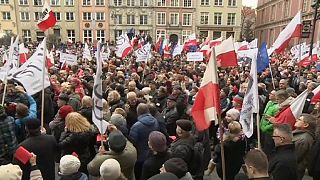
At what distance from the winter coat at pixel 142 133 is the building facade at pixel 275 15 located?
1478 inches

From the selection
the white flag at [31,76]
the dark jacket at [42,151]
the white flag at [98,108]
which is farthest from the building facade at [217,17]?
the dark jacket at [42,151]

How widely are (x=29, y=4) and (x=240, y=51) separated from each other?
188ft

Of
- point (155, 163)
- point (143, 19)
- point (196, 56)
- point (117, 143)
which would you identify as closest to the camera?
point (117, 143)

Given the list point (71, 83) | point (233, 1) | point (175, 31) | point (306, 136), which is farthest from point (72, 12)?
point (306, 136)

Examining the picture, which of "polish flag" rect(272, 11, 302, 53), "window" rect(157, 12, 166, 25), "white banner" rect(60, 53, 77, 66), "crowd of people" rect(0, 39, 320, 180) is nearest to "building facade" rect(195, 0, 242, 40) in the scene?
"window" rect(157, 12, 166, 25)

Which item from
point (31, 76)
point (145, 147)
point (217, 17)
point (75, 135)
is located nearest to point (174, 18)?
point (217, 17)

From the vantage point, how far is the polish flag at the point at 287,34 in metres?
8.52

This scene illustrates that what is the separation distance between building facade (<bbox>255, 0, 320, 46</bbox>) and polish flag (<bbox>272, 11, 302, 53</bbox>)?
32586mm

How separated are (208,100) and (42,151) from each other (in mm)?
2311

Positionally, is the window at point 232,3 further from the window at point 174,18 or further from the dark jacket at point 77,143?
the dark jacket at point 77,143

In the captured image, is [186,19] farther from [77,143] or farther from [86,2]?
[77,143]

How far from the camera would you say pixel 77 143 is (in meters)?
4.95

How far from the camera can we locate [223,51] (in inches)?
262

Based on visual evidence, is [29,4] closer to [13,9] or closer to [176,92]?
[13,9]
